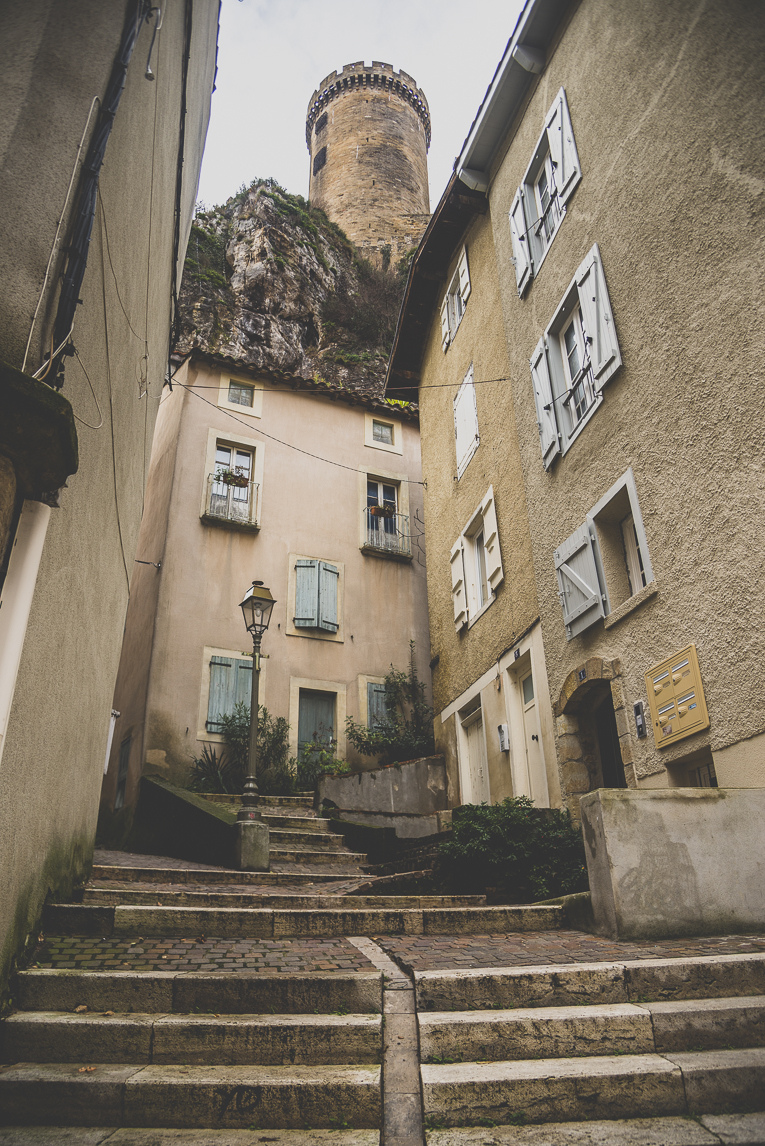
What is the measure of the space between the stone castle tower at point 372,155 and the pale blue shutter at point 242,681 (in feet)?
80.5

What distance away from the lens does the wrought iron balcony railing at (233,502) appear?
526 inches

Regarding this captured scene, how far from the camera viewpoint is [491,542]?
33.7 ft

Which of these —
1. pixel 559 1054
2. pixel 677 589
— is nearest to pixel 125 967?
pixel 559 1054

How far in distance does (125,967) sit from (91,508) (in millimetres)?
2610

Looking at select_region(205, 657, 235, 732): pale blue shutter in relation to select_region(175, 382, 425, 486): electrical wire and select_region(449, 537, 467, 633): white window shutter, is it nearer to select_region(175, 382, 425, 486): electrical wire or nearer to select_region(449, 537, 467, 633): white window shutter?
select_region(449, 537, 467, 633): white window shutter

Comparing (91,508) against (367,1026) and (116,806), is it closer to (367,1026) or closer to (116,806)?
(367,1026)

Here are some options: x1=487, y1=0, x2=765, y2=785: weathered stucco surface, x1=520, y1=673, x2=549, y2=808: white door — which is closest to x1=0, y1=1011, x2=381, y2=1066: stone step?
x1=487, y1=0, x2=765, y2=785: weathered stucco surface

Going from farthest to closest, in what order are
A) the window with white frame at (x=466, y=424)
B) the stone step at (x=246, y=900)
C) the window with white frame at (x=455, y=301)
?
the window with white frame at (x=455, y=301) < the window with white frame at (x=466, y=424) < the stone step at (x=246, y=900)

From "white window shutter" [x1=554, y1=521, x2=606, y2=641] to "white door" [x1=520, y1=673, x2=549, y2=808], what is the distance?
142 centimetres

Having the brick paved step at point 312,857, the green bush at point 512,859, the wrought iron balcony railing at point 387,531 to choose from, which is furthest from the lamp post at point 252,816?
the wrought iron balcony railing at point 387,531

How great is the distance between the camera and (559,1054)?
2922 mm

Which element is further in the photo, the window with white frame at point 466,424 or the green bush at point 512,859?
the window with white frame at point 466,424

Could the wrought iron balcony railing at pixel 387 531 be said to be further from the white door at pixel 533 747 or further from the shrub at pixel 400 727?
the white door at pixel 533 747

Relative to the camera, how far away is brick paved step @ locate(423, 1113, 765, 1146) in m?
2.36
